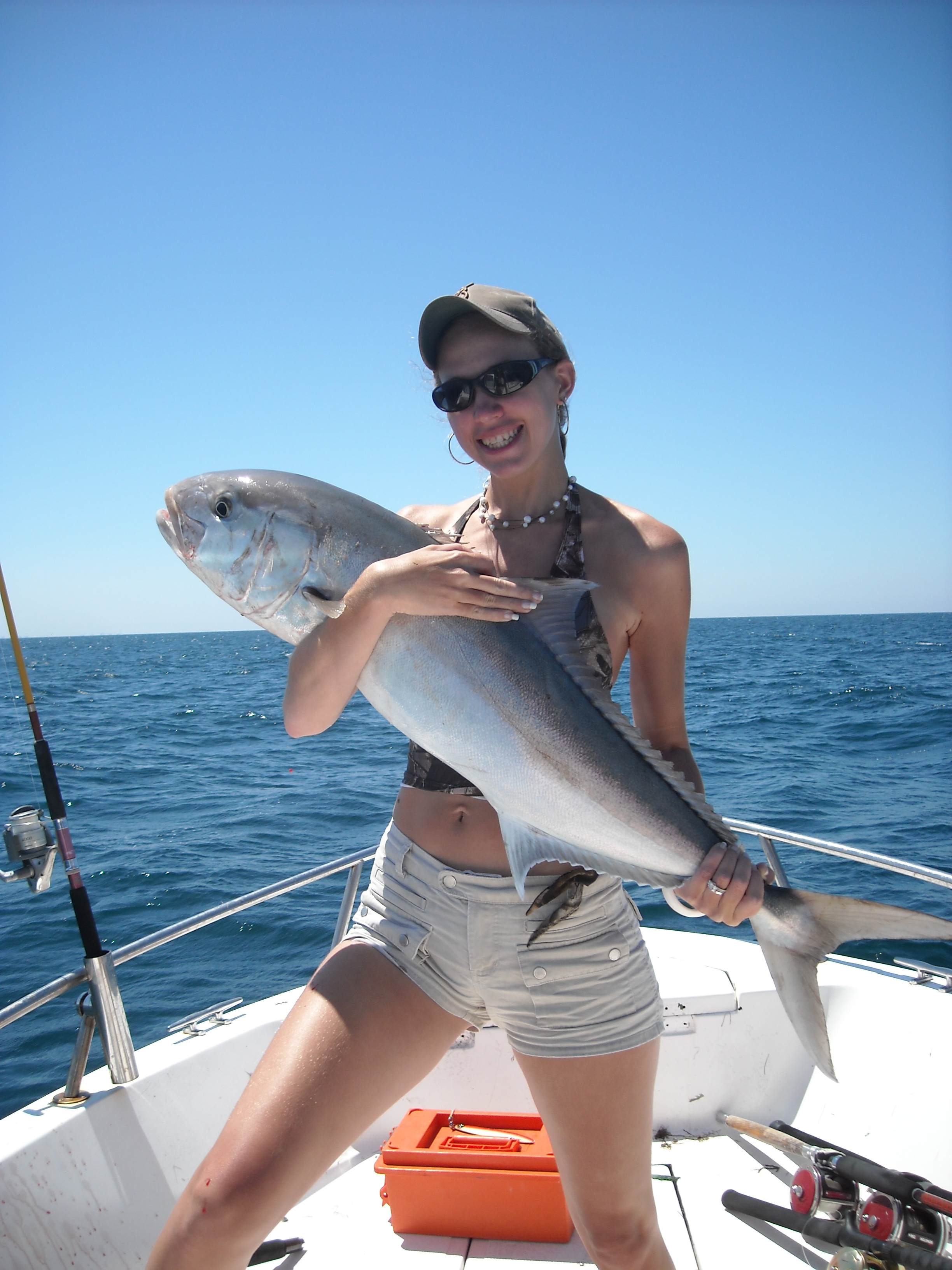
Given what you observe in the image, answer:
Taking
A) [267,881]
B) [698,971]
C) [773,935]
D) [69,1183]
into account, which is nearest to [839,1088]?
[698,971]

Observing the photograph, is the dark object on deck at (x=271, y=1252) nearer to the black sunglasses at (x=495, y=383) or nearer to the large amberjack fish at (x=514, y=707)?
the large amberjack fish at (x=514, y=707)

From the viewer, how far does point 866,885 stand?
868 cm

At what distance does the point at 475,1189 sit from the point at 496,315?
2.91 m

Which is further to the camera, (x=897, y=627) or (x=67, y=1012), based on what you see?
(x=897, y=627)

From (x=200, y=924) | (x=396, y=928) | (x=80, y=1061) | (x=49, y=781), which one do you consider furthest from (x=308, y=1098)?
(x=49, y=781)

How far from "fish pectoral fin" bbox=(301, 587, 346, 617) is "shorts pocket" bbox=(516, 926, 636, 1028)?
92 centimetres

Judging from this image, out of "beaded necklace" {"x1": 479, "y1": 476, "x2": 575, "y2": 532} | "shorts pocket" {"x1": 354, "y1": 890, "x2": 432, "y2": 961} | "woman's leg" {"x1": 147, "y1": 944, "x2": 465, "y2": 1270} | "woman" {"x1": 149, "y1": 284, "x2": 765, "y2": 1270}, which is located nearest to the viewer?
"woman's leg" {"x1": 147, "y1": 944, "x2": 465, "y2": 1270}

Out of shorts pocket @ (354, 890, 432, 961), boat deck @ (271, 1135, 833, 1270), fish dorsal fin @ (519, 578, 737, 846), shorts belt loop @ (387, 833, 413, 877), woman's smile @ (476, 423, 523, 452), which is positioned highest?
woman's smile @ (476, 423, 523, 452)

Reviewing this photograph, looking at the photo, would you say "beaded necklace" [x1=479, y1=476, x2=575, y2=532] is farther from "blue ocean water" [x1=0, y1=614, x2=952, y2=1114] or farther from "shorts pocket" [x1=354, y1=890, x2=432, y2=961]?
"blue ocean water" [x1=0, y1=614, x2=952, y2=1114]

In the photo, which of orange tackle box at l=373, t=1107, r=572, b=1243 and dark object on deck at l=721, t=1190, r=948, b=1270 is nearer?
dark object on deck at l=721, t=1190, r=948, b=1270

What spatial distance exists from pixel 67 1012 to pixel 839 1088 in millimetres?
5704

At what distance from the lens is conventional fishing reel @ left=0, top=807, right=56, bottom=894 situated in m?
2.77

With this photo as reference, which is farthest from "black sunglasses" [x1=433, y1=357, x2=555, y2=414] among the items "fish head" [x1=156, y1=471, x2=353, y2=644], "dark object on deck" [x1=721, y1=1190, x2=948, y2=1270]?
"dark object on deck" [x1=721, y1=1190, x2=948, y2=1270]

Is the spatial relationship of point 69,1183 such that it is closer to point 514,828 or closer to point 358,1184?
point 358,1184
